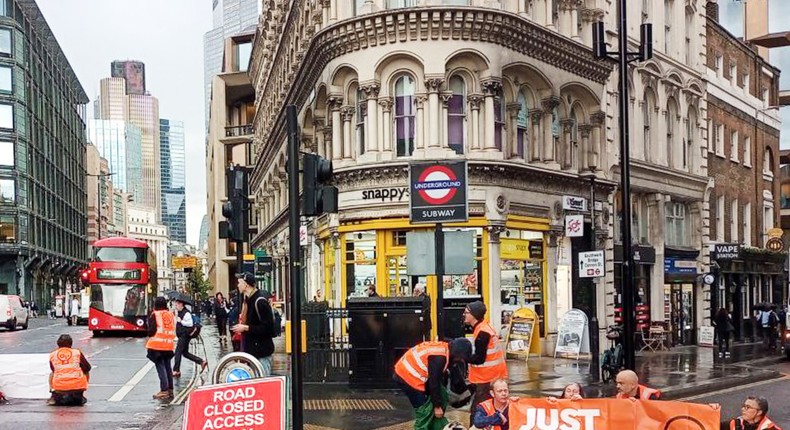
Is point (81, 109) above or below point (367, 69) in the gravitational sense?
above

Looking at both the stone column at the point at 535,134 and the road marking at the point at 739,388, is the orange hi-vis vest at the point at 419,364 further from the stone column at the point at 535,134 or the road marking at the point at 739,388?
the stone column at the point at 535,134

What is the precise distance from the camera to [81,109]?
12825 cm

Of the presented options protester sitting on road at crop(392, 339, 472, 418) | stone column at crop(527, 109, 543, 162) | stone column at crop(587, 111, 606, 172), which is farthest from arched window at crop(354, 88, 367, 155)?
protester sitting on road at crop(392, 339, 472, 418)

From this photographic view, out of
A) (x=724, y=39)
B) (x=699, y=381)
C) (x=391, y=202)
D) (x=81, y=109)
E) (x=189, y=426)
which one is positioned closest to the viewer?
(x=189, y=426)

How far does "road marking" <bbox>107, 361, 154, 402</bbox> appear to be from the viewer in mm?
17047

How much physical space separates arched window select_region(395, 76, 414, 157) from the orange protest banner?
16.9 metres

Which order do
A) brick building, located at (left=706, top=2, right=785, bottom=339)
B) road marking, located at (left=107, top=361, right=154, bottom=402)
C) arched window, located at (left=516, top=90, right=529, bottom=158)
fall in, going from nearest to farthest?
road marking, located at (left=107, top=361, right=154, bottom=402)
arched window, located at (left=516, top=90, right=529, bottom=158)
brick building, located at (left=706, top=2, right=785, bottom=339)

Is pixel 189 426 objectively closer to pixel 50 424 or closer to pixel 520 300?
pixel 50 424

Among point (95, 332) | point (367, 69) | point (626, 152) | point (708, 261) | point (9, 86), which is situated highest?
point (9, 86)

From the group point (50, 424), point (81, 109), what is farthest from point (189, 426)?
point (81, 109)

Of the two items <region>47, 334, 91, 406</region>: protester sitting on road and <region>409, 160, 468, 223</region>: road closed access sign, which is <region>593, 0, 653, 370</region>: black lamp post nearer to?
<region>409, 160, 468, 223</region>: road closed access sign

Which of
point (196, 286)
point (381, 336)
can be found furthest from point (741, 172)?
point (196, 286)

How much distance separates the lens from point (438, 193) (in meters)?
15.3

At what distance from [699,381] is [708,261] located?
17332mm
